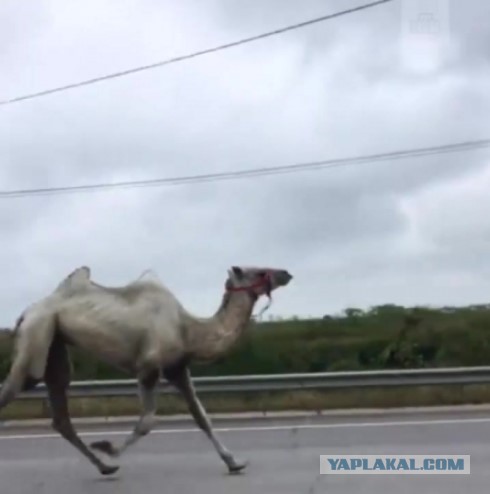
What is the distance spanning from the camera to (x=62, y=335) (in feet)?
36.4

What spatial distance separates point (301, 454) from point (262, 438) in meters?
2.18

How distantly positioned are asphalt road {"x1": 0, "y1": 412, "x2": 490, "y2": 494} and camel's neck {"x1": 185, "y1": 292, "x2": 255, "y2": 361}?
99 centimetres

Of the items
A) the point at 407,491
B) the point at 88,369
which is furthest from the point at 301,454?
the point at 88,369

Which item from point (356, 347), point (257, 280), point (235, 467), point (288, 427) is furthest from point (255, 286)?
point (356, 347)

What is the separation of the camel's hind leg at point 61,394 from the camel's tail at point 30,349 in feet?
0.87

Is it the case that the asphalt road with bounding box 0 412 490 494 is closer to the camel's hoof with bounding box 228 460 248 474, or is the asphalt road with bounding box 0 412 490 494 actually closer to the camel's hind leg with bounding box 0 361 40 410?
the camel's hoof with bounding box 228 460 248 474

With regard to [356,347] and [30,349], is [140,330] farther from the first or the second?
[356,347]

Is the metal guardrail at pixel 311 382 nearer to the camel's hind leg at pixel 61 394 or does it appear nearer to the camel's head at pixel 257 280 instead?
the camel's hind leg at pixel 61 394

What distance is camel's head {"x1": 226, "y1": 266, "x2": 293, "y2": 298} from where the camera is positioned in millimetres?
10938

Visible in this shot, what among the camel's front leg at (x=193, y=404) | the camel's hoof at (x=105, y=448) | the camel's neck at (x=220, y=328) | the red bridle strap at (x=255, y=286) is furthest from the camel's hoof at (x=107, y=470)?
the red bridle strap at (x=255, y=286)

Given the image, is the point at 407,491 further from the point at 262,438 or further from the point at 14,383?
the point at 262,438

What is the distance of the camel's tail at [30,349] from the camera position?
11.0 meters

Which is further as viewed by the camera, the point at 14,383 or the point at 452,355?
the point at 452,355

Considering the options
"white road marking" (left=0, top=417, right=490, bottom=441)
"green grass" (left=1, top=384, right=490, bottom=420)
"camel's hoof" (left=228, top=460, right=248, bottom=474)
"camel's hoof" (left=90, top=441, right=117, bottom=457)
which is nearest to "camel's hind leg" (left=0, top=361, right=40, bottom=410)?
"camel's hoof" (left=90, top=441, right=117, bottom=457)
